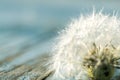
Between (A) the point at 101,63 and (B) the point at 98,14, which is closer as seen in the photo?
(A) the point at 101,63

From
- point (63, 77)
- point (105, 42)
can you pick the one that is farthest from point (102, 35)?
point (63, 77)

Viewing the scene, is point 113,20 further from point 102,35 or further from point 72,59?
point 72,59

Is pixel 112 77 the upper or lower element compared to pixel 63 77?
lower

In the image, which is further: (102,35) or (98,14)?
(98,14)

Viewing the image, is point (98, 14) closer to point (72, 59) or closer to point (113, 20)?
point (113, 20)

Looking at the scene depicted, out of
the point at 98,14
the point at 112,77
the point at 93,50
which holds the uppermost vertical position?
the point at 98,14

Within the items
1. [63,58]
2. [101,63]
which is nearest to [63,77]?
[63,58]
